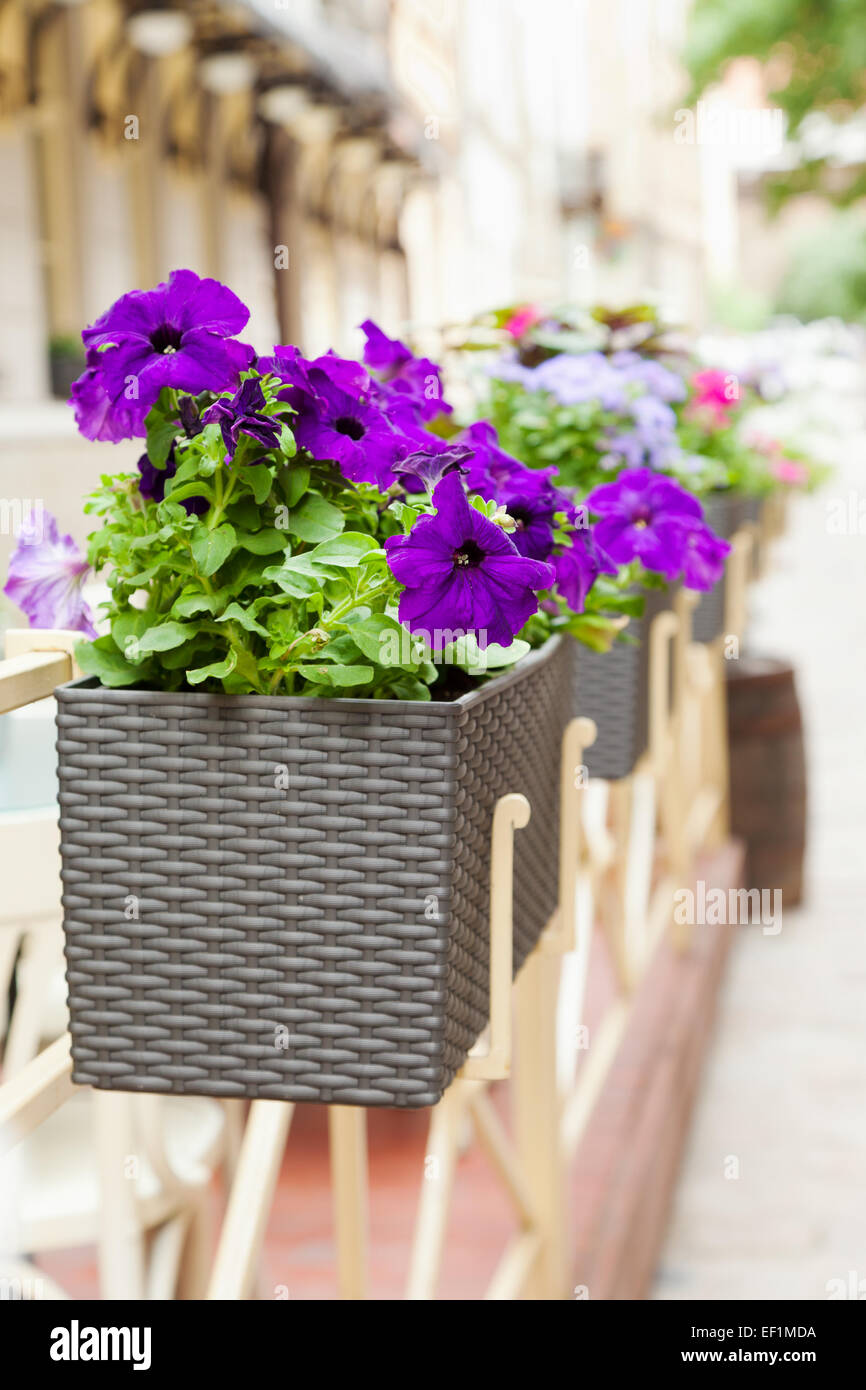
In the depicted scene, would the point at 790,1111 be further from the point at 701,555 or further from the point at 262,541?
the point at 262,541

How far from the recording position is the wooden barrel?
4781 mm

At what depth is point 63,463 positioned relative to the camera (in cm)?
630

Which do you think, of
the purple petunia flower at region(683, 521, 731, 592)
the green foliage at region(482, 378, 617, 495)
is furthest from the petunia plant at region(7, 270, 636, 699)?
the green foliage at region(482, 378, 617, 495)

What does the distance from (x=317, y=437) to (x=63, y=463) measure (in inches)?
217

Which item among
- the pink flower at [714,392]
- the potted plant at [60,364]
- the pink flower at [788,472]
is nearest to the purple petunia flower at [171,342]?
the pink flower at [714,392]

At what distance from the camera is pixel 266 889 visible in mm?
1001

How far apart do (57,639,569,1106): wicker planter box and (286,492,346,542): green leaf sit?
0.11 m

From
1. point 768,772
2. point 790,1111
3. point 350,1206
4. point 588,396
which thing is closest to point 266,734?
point 350,1206

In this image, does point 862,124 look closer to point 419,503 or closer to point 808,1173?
point 808,1173

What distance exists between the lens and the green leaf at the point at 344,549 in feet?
3.27

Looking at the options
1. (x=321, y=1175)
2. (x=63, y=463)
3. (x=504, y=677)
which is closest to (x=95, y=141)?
(x=63, y=463)

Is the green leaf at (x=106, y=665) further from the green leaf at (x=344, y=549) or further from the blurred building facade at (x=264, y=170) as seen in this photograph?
the blurred building facade at (x=264, y=170)

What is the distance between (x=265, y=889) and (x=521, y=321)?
1445 mm

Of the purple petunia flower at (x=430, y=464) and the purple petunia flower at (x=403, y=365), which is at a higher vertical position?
the purple petunia flower at (x=403, y=365)
